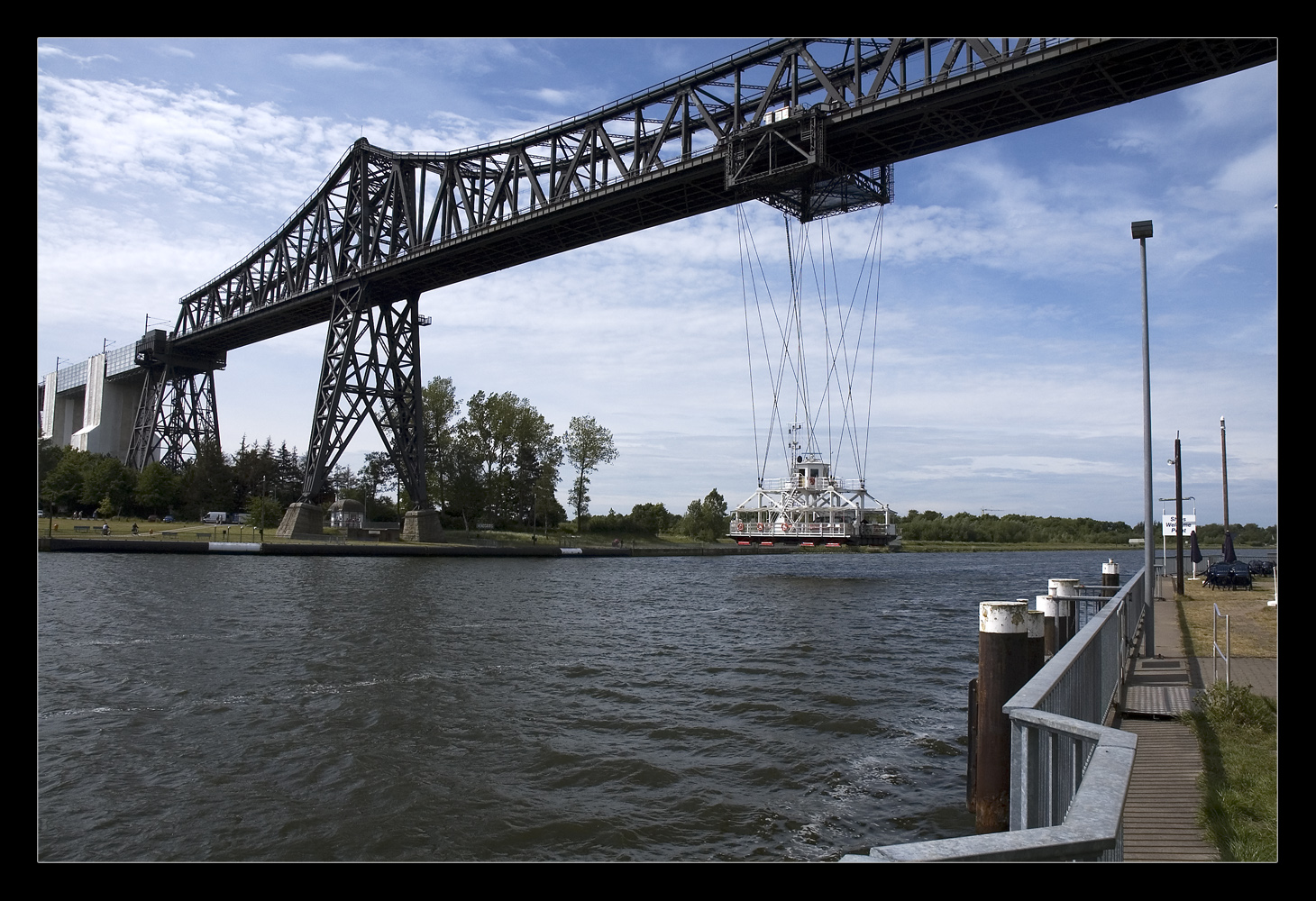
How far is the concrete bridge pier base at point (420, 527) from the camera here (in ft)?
217

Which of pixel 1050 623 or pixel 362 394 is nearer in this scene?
pixel 1050 623

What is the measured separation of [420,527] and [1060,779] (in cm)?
6576

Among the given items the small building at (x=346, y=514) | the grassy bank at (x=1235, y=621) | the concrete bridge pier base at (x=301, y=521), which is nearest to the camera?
the grassy bank at (x=1235, y=621)

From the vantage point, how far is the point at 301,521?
62438 mm

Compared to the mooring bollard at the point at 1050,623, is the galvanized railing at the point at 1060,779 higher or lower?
higher

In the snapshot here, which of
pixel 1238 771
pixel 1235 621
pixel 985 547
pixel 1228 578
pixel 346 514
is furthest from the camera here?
pixel 985 547

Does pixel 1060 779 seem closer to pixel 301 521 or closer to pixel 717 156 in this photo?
pixel 717 156

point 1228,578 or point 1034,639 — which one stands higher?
point 1034,639

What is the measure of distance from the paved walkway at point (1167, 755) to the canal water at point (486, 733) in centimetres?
216

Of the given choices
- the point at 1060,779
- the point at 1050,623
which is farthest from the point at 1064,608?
the point at 1060,779

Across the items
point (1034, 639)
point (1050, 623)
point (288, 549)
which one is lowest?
point (288, 549)

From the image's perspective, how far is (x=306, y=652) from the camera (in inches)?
754

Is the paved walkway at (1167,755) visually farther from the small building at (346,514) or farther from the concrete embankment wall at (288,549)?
the small building at (346,514)

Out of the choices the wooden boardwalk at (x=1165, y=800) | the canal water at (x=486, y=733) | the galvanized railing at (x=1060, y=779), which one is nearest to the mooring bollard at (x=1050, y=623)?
the canal water at (x=486, y=733)
